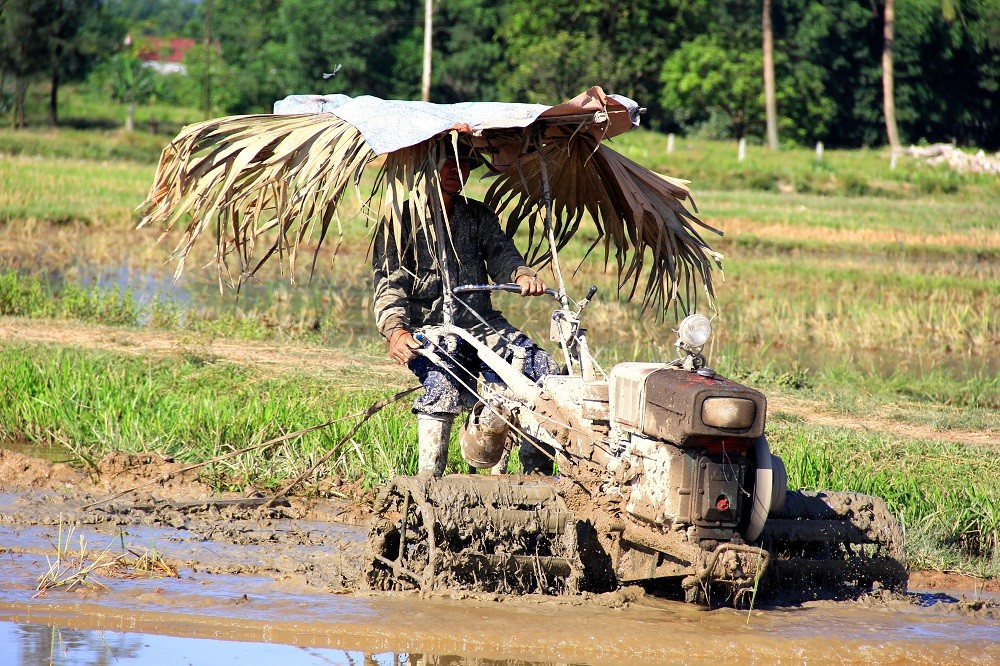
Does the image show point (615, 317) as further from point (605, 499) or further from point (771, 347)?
point (605, 499)

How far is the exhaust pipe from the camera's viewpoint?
567 centimetres

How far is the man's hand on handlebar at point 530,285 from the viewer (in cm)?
561

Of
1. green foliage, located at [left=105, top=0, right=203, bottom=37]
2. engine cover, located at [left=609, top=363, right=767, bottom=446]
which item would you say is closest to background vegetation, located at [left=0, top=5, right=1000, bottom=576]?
engine cover, located at [left=609, top=363, right=767, bottom=446]

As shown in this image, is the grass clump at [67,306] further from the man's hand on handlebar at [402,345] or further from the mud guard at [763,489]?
the mud guard at [763,489]

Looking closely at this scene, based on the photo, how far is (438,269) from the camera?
585 cm

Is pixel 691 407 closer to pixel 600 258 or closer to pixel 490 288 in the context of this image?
pixel 490 288

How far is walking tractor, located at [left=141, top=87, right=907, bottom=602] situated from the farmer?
0.05 metres

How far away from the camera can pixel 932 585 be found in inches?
245

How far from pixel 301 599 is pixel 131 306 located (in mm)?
7596

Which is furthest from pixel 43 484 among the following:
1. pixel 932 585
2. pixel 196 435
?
pixel 932 585

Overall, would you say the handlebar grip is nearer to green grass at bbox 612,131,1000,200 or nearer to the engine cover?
the engine cover

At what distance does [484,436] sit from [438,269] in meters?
0.84

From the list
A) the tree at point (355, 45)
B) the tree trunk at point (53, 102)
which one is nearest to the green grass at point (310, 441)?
the tree trunk at point (53, 102)

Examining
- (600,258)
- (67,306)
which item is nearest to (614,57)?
(600,258)
